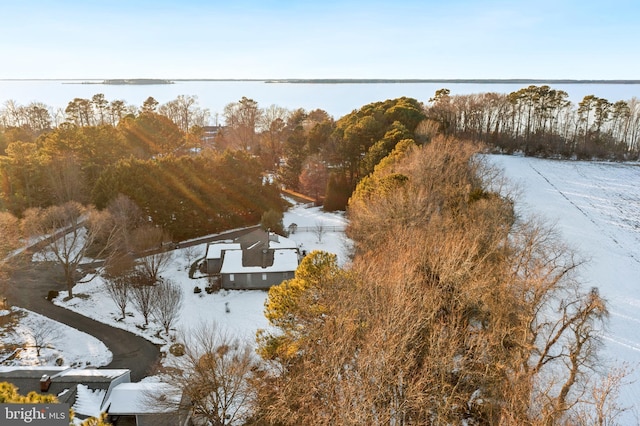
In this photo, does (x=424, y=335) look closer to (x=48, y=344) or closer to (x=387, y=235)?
(x=387, y=235)

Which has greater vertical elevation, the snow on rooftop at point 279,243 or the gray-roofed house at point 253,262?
the snow on rooftop at point 279,243

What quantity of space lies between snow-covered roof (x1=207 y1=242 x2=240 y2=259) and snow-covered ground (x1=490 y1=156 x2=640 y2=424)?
2649cm

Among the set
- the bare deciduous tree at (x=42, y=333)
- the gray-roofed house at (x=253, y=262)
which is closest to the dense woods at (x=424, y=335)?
the gray-roofed house at (x=253, y=262)

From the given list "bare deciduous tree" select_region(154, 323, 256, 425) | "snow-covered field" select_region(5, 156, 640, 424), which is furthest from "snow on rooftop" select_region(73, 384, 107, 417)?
"snow-covered field" select_region(5, 156, 640, 424)

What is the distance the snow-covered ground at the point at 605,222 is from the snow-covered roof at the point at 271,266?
67.4ft

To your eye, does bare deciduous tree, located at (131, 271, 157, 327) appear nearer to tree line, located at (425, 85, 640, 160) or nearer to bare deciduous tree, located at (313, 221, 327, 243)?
bare deciduous tree, located at (313, 221, 327, 243)

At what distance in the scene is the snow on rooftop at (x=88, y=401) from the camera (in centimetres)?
1605

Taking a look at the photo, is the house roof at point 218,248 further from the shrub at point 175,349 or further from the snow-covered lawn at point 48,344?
the snow-covered lawn at point 48,344

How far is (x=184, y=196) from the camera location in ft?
129

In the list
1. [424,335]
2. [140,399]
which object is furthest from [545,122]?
[140,399]

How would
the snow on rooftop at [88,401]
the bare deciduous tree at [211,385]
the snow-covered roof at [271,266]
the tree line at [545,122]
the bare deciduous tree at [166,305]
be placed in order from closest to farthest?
the bare deciduous tree at [211,385] < the snow on rooftop at [88,401] < the bare deciduous tree at [166,305] < the snow-covered roof at [271,266] < the tree line at [545,122]

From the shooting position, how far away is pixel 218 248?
33.8 metres

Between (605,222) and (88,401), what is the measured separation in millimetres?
43900

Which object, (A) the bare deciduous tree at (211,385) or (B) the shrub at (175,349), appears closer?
(A) the bare deciduous tree at (211,385)
